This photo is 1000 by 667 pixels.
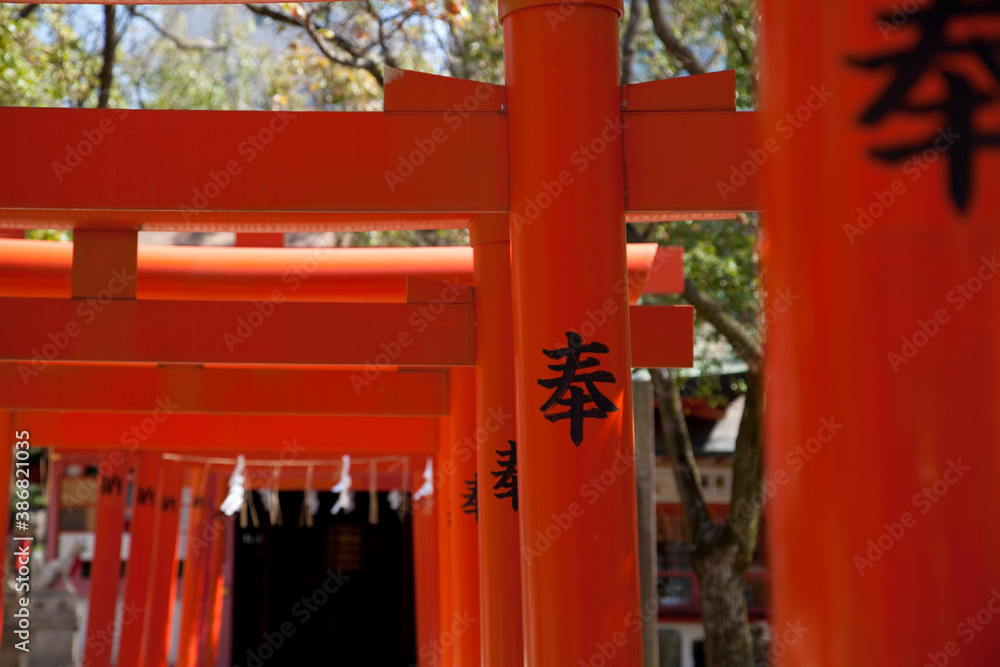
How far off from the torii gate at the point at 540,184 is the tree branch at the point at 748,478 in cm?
567

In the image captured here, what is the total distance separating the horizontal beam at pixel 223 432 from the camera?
800 centimetres

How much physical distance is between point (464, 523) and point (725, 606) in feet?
13.4

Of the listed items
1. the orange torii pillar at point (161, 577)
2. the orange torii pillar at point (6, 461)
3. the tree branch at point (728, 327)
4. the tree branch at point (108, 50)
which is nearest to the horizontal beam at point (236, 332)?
the orange torii pillar at point (6, 461)

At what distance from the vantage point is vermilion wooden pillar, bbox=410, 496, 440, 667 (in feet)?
36.9

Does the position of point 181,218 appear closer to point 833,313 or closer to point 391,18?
point 833,313

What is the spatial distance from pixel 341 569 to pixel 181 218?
1232 centimetres

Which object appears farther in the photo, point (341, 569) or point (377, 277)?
point (341, 569)

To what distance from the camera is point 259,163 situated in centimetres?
379

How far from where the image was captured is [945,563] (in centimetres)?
121

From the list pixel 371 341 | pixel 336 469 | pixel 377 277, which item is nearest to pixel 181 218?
pixel 371 341

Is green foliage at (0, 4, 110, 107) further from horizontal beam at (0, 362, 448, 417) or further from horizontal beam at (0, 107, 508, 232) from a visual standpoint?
horizontal beam at (0, 107, 508, 232)

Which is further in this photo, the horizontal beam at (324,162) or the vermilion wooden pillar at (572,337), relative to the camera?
the horizontal beam at (324,162)

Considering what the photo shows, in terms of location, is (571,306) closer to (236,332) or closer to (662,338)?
(236,332)

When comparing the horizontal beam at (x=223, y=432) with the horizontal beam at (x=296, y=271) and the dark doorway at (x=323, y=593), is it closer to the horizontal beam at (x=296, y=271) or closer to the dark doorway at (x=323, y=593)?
the horizontal beam at (x=296, y=271)
